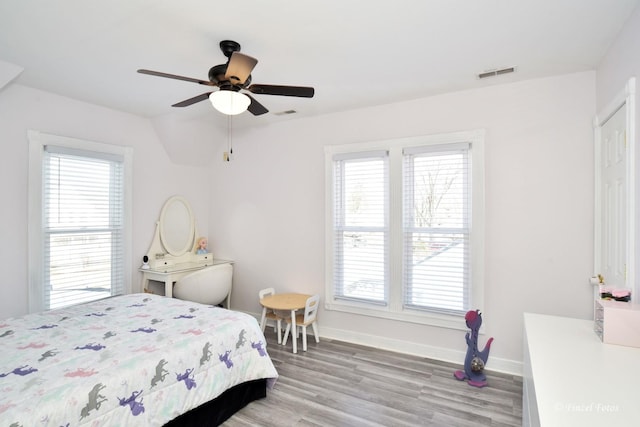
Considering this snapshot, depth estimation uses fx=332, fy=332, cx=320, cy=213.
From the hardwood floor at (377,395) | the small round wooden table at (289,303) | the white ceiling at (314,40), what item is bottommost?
the hardwood floor at (377,395)

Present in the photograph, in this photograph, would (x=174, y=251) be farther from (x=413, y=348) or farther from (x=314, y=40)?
(x=314, y=40)

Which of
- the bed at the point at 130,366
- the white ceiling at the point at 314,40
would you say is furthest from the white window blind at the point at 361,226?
the bed at the point at 130,366

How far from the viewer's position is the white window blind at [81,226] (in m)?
3.23

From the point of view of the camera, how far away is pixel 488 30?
2.12m

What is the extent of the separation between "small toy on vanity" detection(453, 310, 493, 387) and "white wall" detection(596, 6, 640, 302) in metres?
1.23

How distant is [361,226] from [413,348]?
1.37 meters

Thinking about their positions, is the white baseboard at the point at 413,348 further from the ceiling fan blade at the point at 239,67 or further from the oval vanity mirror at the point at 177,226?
the ceiling fan blade at the point at 239,67

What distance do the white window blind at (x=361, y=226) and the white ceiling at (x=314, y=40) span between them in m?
0.86

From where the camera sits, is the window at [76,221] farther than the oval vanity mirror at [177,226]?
No

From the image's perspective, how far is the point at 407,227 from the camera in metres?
3.44

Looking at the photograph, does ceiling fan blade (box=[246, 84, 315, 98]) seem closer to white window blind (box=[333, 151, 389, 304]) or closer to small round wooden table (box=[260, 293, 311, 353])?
white window blind (box=[333, 151, 389, 304])

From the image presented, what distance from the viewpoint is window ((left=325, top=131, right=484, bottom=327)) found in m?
3.16

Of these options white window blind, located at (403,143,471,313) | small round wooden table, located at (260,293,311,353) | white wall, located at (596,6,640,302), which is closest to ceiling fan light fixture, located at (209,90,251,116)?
white window blind, located at (403,143,471,313)

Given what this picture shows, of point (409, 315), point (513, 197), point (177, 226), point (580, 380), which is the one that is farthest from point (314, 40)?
point (177, 226)
